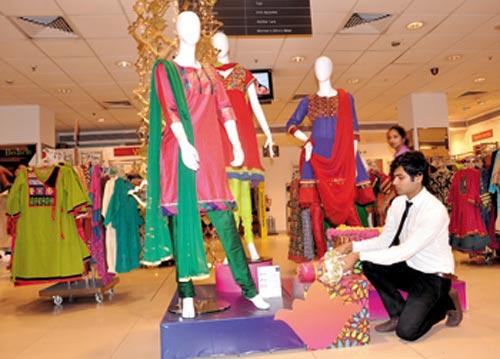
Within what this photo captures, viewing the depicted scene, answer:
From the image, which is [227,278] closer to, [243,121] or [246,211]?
[246,211]

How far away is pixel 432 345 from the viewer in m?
2.49

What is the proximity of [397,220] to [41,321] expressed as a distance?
2803 millimetres

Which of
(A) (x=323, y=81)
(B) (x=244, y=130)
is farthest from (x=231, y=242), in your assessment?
(A) (x=323, y=81)

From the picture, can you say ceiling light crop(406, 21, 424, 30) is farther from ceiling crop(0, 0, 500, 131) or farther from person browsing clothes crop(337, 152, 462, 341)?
person browsing clothes crop(337, 152, 462, 341)

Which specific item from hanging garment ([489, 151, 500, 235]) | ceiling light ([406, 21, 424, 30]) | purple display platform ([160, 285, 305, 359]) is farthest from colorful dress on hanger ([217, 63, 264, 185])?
ceiling light ([406, 21, 424, 30])

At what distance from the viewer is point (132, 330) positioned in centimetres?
325

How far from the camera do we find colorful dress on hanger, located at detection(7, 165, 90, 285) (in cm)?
418

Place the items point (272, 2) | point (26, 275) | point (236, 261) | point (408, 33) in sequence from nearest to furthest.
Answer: point (236, 261)
point (26, 275)
point (272, 2)
point (408, 33)

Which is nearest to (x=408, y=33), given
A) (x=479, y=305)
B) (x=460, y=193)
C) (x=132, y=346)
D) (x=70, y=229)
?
(x=460, y=193)

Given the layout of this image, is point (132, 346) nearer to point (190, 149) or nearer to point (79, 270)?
point (190, 149)

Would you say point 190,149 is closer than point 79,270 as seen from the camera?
Yes

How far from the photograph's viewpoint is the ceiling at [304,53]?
542 cm

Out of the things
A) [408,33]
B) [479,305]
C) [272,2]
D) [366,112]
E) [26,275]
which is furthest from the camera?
[366,112]

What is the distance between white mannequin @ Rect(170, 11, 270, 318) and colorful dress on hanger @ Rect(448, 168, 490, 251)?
3.85 metres
